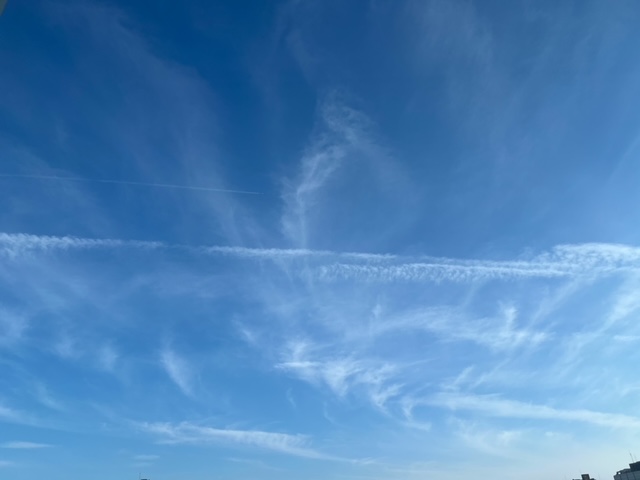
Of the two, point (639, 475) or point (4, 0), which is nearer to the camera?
point (4, 0)

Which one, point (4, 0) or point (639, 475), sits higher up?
point (639, 475)

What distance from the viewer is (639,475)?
199 metres

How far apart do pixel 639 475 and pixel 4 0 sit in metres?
257

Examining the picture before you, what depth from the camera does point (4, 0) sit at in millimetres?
23672
